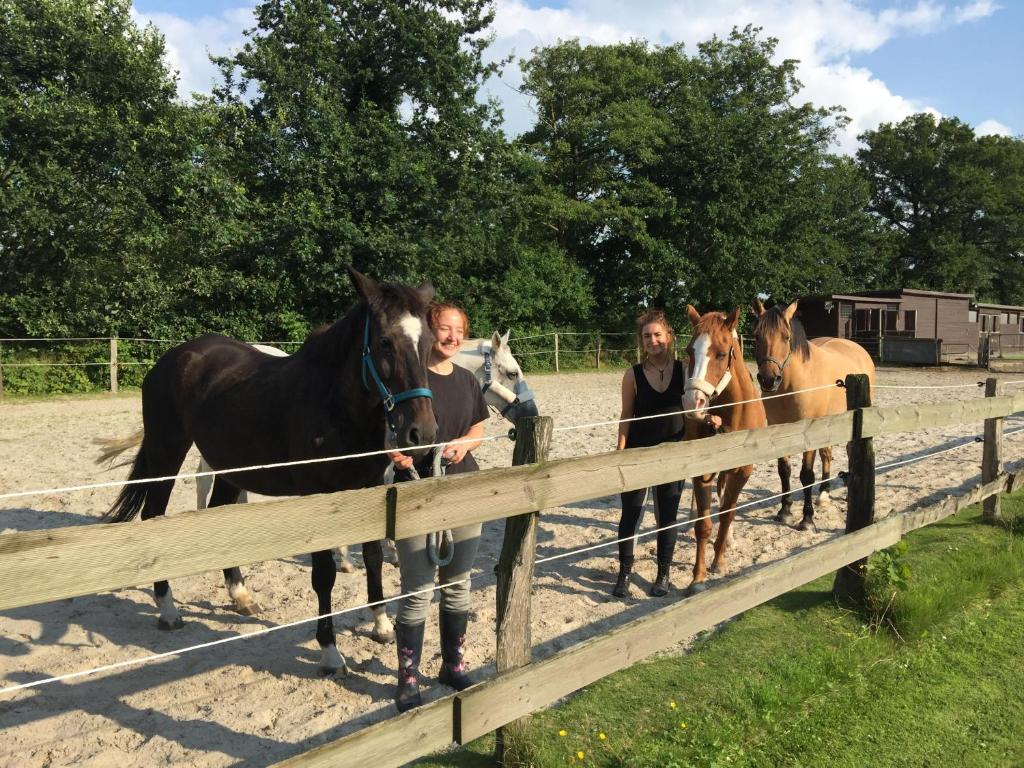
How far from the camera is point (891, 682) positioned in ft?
11.2

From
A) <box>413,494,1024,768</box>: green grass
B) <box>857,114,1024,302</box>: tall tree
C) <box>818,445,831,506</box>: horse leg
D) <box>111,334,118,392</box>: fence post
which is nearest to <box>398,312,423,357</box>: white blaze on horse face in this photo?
<box>413,494,1024,768</box>: green grass

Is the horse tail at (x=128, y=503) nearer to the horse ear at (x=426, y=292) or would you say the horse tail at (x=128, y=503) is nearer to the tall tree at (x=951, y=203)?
the horse ear at (x=426, y=292)

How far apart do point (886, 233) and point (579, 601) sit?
51.0 metres

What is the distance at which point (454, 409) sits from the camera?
3391 mm

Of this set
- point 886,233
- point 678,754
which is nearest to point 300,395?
point 678,754

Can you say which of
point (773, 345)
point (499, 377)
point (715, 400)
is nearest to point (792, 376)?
point (773, 345)

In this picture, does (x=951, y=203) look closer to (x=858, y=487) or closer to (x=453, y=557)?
(x=858, y=487)

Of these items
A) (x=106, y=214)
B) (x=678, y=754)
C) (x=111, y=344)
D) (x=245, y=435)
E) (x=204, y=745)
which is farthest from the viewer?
(x=106, y=214)

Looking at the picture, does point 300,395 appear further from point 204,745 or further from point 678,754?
point 678,754

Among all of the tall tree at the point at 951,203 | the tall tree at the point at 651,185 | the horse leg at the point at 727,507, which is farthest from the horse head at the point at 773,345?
the tall tree at the point at 951,203

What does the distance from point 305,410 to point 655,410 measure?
91.0 inches

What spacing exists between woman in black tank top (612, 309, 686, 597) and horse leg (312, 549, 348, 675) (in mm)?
1950

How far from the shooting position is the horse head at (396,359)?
9.80 feet

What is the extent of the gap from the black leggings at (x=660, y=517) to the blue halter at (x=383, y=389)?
2012mm
